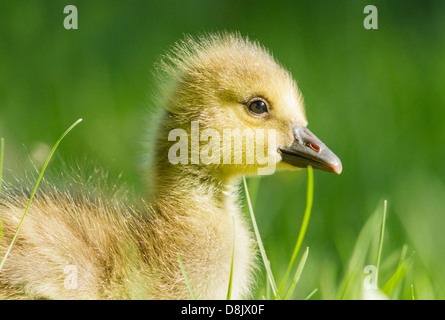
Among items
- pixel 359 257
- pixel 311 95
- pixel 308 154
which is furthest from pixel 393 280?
pixel 311 95

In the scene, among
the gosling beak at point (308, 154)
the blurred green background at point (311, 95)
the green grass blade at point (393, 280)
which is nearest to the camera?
the green grass blade at point (393, 280)

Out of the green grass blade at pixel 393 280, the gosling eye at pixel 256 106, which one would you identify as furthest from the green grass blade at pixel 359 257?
the gosling eye at pixel 256 106

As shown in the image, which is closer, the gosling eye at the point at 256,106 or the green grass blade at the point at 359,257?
the green grass blade at the point at 359,257

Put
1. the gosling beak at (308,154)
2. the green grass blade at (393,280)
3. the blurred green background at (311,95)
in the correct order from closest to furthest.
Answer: the green grass blade at (393,280) < the gosling beak at (308,154) < the blurred green background at (311,95)

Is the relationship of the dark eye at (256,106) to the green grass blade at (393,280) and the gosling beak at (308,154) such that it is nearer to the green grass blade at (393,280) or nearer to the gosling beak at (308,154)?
the gosling beak at (308,154)

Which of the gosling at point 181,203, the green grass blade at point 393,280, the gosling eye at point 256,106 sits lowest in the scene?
the green grass blade at point 393,280

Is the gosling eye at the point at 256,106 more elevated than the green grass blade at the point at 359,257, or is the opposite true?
the gosling eye at the point at 256,106

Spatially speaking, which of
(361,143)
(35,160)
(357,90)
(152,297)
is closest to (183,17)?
(357,90)

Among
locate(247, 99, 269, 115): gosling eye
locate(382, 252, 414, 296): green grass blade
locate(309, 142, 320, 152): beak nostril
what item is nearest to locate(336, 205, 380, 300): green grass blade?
locate(382, 252, 414, 296): green grass blade
